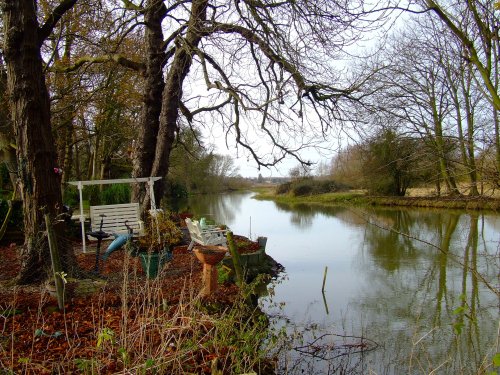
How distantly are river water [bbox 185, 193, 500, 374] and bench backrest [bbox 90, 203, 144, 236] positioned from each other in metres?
3.61

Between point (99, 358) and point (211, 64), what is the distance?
7.28 metres

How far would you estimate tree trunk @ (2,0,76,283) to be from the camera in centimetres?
591

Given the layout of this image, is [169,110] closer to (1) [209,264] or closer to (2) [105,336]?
(1) [209,264]

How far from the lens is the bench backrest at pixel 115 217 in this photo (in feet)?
35.3

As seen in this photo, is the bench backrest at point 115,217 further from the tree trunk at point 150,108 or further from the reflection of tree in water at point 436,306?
the reflection of tree in water at point 436,306

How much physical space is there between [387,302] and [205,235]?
147 inches

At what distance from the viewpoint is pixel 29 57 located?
236 inches

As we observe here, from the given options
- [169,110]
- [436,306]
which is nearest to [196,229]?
[169,110]

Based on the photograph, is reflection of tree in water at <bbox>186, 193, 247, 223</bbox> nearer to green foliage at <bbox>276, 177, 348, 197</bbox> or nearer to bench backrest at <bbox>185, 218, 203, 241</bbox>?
green foliage at <bbox>276, 177, 348, 197</bbox>

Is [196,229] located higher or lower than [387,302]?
higher

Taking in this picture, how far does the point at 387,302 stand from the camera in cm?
878

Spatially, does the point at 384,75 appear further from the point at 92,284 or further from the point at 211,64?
the point at 92,284

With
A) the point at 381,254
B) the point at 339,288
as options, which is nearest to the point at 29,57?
the point at 339,288

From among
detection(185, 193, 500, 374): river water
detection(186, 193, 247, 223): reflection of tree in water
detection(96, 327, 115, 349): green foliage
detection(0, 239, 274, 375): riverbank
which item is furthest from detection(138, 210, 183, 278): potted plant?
detection(186, 193, 247, 223): reflection of tree in water
